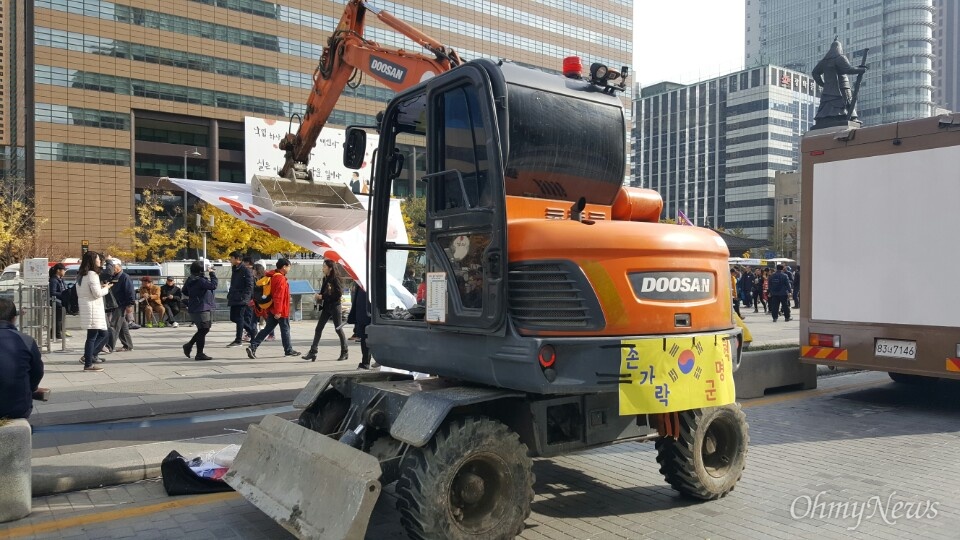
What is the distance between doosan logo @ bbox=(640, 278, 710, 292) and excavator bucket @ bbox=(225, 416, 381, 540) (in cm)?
190

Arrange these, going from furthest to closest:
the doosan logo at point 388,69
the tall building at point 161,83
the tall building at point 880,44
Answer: the tall building at point 880,44 < the tall building at point 161,83 < the doosan logo at point 388,69

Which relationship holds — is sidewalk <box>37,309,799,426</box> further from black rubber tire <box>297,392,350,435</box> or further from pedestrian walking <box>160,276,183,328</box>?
pedestrian walking <box>160,276,183,328</box>

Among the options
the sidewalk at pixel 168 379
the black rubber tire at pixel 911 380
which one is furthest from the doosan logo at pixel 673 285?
the black rubber tire at pixel 911 380

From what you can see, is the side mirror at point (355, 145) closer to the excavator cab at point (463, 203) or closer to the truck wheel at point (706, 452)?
the excavator cab at point (463, 203)

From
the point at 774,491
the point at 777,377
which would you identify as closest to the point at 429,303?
the point at 774,491

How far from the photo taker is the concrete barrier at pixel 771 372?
A: 9391 millimetres

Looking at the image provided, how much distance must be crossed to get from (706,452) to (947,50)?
190 m

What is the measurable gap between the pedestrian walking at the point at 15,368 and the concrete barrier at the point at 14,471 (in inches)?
8.4

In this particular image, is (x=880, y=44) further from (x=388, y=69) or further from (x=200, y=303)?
(x=388, y=69)

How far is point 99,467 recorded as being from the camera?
18.1 ft

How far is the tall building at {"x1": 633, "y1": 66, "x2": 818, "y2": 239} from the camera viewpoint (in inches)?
4528

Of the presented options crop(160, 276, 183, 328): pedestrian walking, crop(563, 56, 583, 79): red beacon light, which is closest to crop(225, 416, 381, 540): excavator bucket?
crop(563, 56, 583, 79): red beacon light

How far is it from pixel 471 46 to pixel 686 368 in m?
62.7

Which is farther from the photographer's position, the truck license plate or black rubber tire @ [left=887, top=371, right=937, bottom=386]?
black rubber tire @ [left=887, top=371, right=937, bottom=386]
